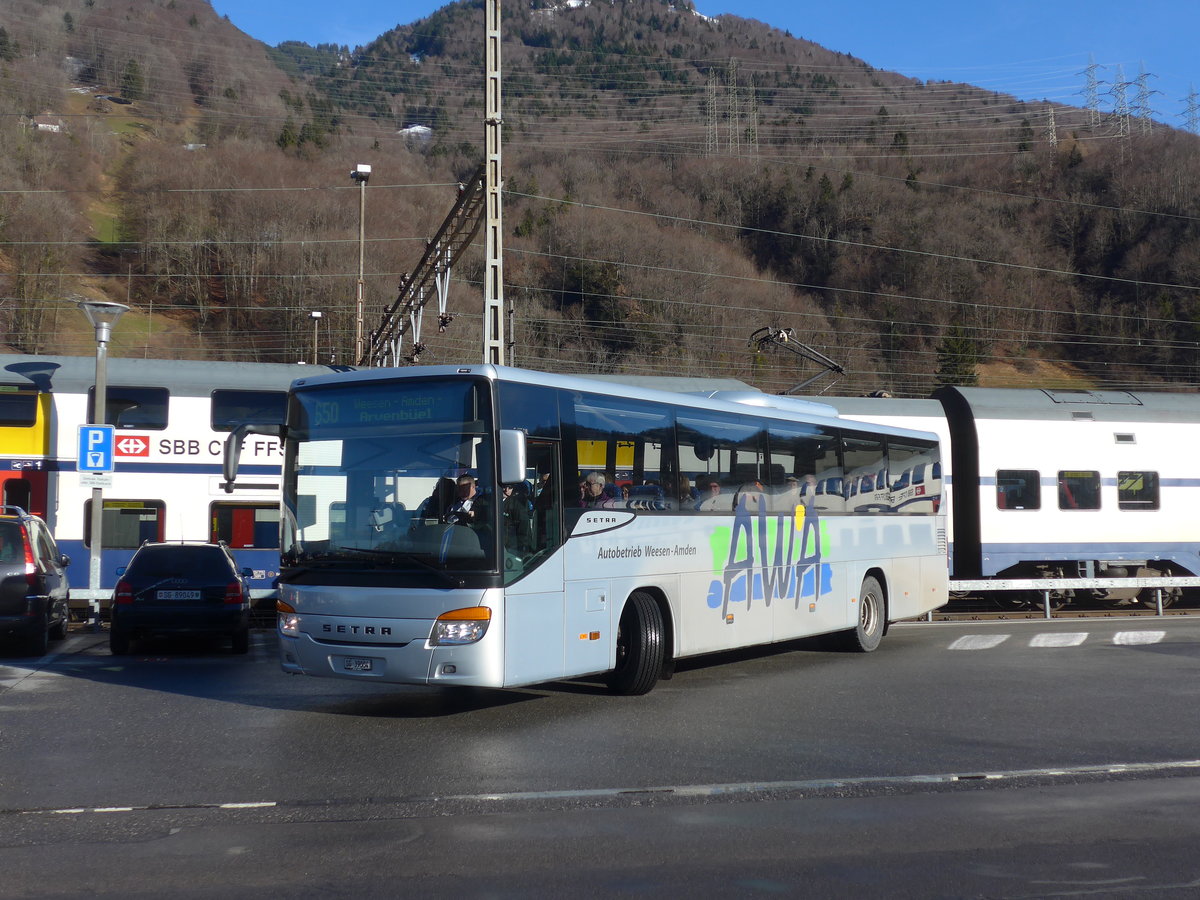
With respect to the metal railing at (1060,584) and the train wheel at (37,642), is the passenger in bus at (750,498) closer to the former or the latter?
the metal railing at (1060,584)

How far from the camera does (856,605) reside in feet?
50.5

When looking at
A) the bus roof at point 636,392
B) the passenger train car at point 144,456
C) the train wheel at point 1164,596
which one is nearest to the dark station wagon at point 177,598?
the passenger train car at point 144,456

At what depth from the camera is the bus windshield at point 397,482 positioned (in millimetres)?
9602

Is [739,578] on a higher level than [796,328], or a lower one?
lower

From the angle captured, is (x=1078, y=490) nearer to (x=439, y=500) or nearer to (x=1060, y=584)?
(x=1060, y=584)

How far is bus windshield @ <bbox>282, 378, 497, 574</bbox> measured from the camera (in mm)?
9602

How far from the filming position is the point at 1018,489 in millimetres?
23234

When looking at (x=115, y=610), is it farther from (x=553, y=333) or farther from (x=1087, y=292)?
(x=1087, y=292)

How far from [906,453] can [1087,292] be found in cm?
7848

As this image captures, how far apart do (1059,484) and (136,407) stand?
17.4 metres

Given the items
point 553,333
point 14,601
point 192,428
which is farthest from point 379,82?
point 14,601

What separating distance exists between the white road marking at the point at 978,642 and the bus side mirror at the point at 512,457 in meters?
8.94

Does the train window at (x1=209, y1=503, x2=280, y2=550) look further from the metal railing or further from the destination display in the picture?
Answer: the metal railing

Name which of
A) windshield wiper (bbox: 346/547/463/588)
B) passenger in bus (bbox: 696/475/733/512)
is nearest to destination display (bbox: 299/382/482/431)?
windshield wiper (bbox: 346/547/463/588)
